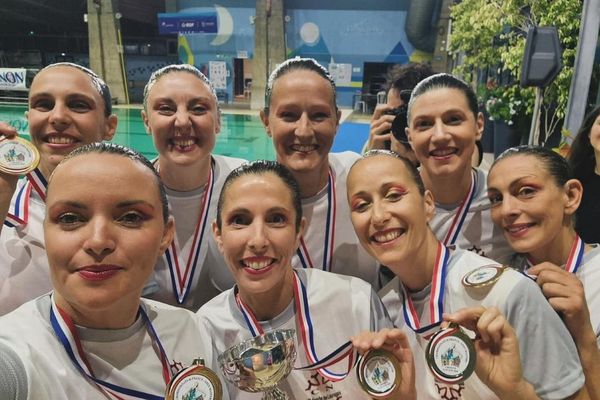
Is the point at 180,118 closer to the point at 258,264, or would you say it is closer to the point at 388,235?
the point at 258,264

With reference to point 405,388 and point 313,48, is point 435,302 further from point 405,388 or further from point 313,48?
point 313,48

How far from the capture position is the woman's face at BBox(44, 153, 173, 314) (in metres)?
1.25

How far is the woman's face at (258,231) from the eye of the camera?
165cm

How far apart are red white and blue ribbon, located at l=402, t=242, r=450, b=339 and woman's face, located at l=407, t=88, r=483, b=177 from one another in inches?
22.9

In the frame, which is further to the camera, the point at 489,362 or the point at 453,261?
the point at 453,261

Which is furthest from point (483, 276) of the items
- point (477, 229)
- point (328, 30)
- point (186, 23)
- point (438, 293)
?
point (186, 23)

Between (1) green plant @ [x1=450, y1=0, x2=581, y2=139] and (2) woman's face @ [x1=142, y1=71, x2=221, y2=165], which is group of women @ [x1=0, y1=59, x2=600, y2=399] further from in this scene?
(1) green plant @ [x1=450, y1=0, x2=581, y2=139]

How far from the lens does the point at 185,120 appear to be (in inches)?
90.9

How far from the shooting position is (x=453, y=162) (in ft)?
7.22

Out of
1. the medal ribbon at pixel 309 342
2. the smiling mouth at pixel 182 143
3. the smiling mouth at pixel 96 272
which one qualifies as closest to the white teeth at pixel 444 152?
the medal ribbon at pixel 309 342

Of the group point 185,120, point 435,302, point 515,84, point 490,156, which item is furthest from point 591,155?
point 490,156

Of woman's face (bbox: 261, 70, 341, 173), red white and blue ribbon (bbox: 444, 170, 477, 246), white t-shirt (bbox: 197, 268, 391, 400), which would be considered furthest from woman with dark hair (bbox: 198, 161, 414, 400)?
red white and blue ribbon (bbox: 444, 170, 477, 246)

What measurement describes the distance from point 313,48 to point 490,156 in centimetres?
1026

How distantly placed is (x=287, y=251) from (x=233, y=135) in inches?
439
